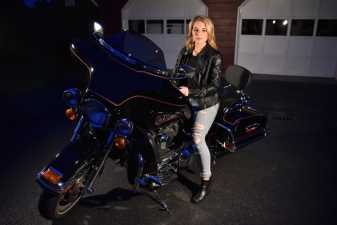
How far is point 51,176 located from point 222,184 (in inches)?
79.9

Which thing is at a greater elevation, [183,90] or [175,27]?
[175,27]

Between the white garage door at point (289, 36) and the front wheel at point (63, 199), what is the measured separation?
836 centimetres

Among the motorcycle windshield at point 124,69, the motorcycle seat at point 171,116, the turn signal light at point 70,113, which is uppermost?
the motorcycle windshield at point 124,69

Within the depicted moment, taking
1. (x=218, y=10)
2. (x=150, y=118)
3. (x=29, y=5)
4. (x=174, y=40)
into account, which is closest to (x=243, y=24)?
(x=218, y=10)

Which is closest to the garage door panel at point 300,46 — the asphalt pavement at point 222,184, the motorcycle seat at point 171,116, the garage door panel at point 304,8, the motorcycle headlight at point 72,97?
the garage door panel at point 304,8

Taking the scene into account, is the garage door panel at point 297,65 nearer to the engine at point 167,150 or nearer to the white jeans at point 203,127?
the white jeans at point 203,127

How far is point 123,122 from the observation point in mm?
2457

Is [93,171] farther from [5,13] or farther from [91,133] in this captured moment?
[5,13]

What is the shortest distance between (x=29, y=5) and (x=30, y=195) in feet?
28.8

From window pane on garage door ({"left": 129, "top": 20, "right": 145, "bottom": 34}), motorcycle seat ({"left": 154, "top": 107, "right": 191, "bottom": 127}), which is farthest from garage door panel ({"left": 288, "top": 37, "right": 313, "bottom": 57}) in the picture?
motorcycle seat ({"left": 154, "top": 107, "right": 191, "bottom": 127})

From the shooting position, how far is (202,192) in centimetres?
328

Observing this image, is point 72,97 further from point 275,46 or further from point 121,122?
point 275,46

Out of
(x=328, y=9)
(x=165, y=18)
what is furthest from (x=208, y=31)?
(x=165, y=18)

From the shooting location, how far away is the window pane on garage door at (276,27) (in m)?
9.35
